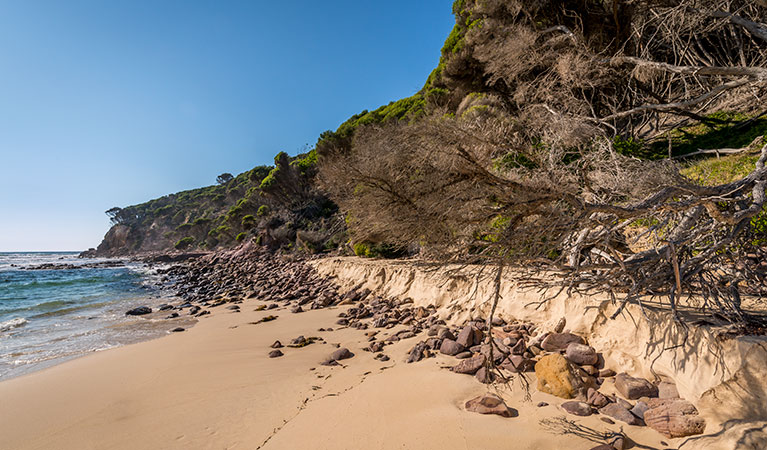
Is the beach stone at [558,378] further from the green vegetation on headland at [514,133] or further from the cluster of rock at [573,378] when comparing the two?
the green vegetation on headland at [514,133]

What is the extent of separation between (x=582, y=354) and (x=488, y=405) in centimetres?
160

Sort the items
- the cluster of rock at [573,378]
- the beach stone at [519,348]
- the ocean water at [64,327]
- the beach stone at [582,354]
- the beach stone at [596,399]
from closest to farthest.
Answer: the cluster of rock at [573,378] < the beach stone at [596,399] < the beach stone at [582,354] < the beach stone at [519,348] < the ocean water at [64,327]

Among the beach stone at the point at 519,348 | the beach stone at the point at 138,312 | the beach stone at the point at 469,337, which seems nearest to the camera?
the beach stone at the point at 519,348

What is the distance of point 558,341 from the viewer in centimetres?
414

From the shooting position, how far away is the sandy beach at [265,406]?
2.90m

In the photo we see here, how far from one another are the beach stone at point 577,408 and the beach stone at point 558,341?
1160mm

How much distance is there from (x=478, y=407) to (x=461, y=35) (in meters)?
18.4

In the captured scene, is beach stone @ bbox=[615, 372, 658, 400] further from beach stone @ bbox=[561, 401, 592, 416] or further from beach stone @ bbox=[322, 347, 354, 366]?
beach stone @ bbox=[322, 347, 354, 366]

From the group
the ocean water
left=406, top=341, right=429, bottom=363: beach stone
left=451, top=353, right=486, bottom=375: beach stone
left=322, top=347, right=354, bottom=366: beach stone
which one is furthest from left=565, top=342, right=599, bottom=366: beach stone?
the ocean water

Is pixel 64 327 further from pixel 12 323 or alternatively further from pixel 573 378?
pixel 573 378

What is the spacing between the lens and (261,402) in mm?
3961

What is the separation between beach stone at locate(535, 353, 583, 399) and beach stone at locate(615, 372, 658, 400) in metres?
0.39

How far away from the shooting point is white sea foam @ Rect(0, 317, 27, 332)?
9523 millimetres

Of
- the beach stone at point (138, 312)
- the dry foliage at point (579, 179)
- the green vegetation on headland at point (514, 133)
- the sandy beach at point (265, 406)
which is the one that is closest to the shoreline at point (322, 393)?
the sandy beach at point (265, 406)
